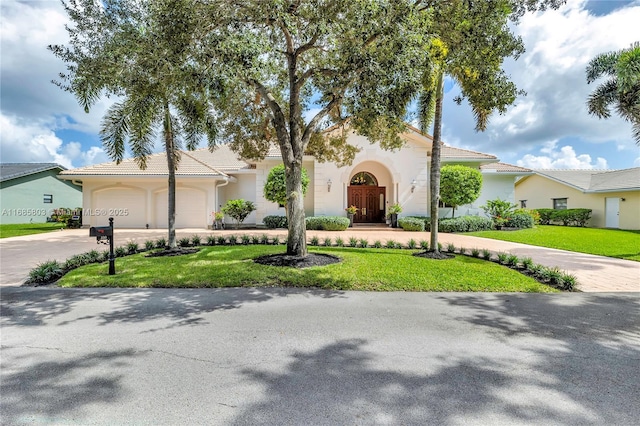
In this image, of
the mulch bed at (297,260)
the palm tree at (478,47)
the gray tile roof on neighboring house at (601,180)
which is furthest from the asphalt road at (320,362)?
the gray tile roof on neighboring house at (601,180)

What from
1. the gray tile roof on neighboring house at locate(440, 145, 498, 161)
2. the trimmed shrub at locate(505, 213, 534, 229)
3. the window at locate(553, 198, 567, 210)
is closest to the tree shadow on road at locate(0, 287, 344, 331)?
the trimmed shrub at locate(505, 213, 534, 229)

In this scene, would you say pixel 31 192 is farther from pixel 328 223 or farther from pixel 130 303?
pixel 130 303

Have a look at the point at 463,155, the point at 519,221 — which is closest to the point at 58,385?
the point at 519,221

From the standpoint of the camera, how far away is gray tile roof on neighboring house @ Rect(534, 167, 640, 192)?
2138 cm

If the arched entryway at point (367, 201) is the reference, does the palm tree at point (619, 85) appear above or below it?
above

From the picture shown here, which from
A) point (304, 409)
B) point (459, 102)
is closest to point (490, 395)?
point (304, 409)

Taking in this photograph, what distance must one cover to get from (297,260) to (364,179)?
14.5 m

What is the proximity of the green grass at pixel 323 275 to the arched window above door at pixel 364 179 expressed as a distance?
1318 centimetres

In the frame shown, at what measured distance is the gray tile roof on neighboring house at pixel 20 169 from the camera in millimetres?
24737

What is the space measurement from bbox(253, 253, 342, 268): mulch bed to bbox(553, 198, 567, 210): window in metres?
25.1

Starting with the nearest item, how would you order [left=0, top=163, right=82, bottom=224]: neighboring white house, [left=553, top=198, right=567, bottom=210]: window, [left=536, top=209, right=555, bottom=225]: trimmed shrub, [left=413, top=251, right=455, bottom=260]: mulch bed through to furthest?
[left=413, top=251, right=455, bottom=260]: mulch bed → [left=536, top=209, right=555, bottom=225]: trimmed shrub → [left=0, top=163, right=82, bottom=224]: neighboring white house → [left=553, top=198, right=567, bottom=210]: window

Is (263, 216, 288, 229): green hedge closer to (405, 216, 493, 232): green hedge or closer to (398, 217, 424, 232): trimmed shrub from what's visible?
(398, 217, 424, 232): trimmed shrub

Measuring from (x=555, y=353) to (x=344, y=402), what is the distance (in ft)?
8.53

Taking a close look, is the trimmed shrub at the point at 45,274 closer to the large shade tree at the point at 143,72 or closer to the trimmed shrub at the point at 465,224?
the large shade tree at the point at 143,72
